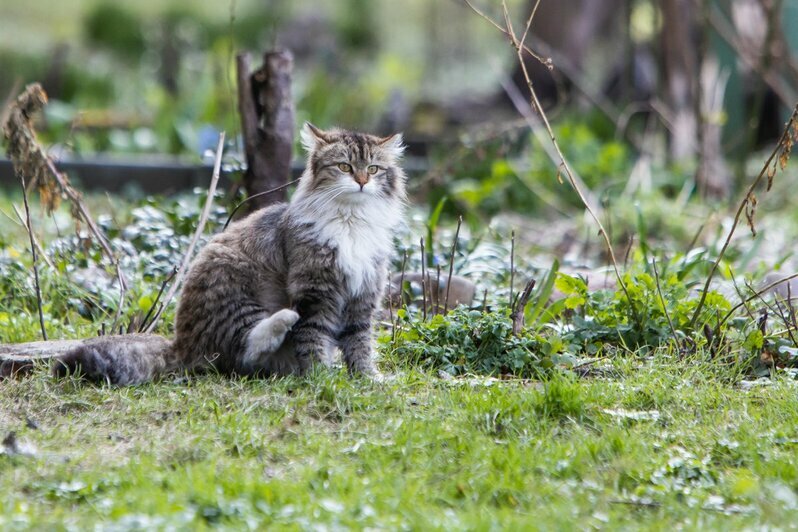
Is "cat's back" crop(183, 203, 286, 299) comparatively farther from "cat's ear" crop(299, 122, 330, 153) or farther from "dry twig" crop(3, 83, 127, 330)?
"dry twig" crop(3, 83, 127, 330)

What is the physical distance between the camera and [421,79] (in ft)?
57.7

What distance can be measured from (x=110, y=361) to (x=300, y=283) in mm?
919

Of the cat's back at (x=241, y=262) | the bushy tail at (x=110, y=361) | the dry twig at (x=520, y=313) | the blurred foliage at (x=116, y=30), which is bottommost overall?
the bushy tail at (x=110, y=361)

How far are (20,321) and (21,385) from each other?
1.09 meters

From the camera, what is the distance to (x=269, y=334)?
4641mm

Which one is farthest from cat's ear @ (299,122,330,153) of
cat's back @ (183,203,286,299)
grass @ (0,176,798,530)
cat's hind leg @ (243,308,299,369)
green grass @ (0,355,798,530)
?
green grass @ (0,355,798,530)

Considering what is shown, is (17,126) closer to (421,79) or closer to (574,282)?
(574,282)

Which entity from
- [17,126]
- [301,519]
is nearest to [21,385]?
[17,126]

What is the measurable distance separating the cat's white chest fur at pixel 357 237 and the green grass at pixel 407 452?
19.9 inches

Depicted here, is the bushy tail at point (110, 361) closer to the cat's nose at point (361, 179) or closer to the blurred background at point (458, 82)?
the cat's nose at point (361, 179)

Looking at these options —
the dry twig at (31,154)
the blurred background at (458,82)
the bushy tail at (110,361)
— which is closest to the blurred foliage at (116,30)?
the blurred background at (458,82)

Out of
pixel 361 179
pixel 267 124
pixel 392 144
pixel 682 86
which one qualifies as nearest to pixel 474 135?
pixel 682 86

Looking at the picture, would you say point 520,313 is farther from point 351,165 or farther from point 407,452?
point 407,452

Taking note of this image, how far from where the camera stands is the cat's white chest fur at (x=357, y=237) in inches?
191
